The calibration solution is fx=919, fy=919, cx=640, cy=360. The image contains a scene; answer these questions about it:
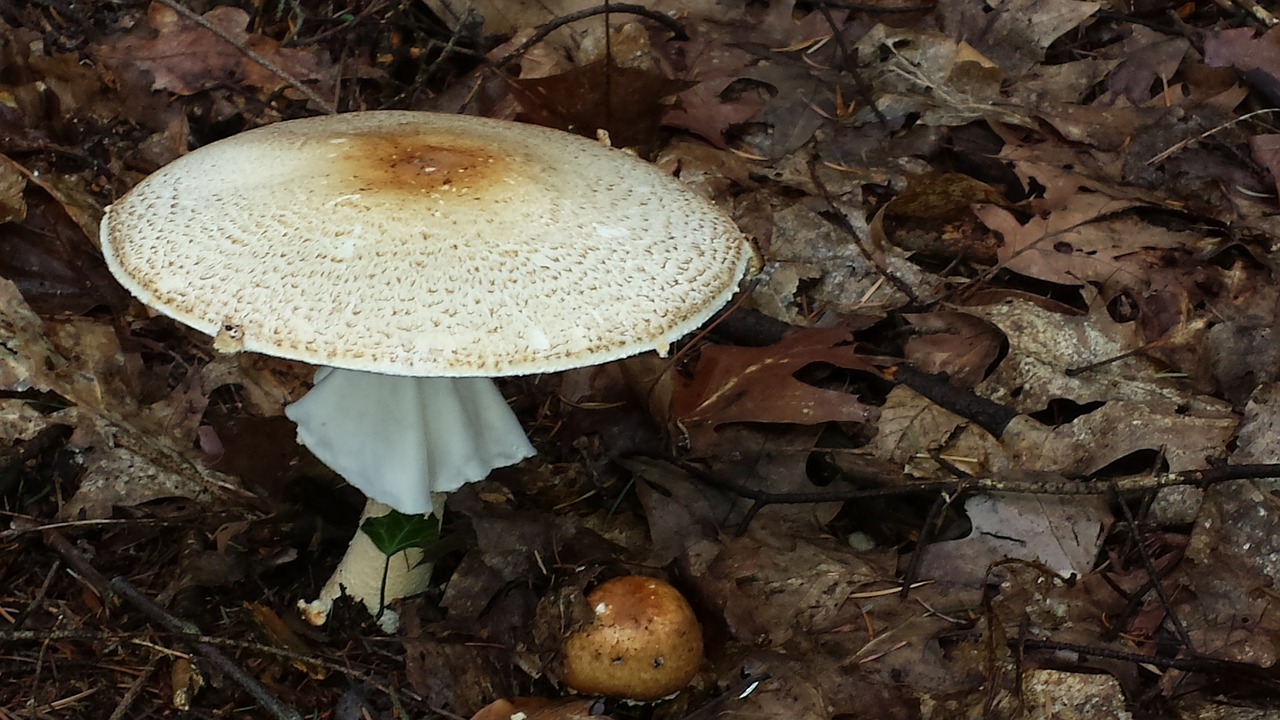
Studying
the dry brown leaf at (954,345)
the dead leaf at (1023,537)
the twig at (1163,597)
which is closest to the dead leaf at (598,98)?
the dry brown leaf at (954,345)

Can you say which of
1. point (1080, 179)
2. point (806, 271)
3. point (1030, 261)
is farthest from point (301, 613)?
point (1080, 179)

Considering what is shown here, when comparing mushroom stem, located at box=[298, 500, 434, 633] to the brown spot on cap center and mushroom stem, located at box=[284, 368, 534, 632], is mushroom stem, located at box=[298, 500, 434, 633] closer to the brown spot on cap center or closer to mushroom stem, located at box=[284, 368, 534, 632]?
mushroom stem, located at box=[284, 368, 534, 632]

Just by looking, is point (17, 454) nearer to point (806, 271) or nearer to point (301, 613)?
point (301, 613)

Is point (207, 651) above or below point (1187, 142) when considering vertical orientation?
below

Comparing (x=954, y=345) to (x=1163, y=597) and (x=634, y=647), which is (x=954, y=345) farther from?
(x=634, y=647)

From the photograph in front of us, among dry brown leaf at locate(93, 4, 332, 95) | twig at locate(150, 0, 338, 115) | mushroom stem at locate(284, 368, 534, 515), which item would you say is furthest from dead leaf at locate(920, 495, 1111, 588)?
dry brown leaf at locate(93, 4, 332, 95)

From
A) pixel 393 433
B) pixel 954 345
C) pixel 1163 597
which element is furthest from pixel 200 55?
pixel 1163 597
